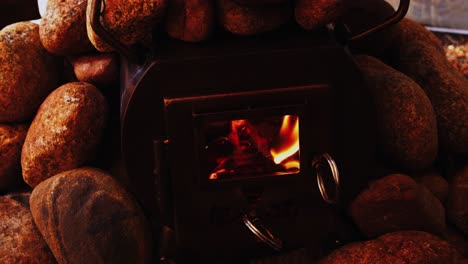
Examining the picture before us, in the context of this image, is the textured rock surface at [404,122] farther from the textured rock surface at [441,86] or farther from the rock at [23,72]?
the rock at [23,72]

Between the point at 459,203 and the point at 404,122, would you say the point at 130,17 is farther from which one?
the point at 459,203

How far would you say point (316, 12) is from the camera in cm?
173

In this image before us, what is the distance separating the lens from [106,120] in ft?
6.63

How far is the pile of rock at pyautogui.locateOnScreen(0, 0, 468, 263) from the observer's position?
5.71ft

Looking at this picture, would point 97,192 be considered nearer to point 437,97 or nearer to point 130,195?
point 130,195

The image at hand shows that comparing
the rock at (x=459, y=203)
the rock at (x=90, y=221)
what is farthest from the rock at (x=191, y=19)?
the rock at (x=459, y=203)

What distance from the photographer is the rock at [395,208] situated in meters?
1.85

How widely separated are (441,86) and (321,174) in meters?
0.71

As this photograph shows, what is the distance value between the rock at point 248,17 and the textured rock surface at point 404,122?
1.40 ft

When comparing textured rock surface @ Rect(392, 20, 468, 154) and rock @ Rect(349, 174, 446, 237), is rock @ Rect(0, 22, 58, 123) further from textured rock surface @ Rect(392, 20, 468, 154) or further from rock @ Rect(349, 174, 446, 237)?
textured rock surface @ Rect(392, 20, 468, 154)

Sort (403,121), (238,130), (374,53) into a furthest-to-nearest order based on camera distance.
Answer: (374,53) → (403,121) → (238,130)

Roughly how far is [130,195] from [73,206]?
19 cm

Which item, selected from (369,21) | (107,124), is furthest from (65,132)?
(369,21)

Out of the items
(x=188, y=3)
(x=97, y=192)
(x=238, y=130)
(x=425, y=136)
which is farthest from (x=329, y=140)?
(x=97, y=192)
